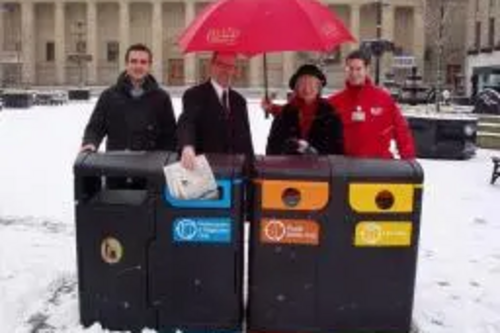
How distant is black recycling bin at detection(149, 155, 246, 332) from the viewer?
17.7ft

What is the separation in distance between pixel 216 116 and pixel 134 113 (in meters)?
0.65

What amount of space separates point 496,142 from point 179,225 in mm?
18212

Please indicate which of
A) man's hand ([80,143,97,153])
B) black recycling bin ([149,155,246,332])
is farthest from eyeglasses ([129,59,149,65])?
black recycling bin ([149,155,246,332])

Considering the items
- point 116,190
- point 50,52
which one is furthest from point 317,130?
point 50,52

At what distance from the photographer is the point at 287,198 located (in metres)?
5.43

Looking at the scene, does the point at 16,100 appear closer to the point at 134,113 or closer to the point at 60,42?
the point at 134,113

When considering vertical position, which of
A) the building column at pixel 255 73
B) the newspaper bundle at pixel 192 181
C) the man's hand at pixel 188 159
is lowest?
the newspaper bundle at pixel 192 181

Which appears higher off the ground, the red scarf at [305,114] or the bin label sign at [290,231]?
the red scarf at [305,114]

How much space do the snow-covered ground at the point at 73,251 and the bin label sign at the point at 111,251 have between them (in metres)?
0.49

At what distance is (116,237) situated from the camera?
18.2 feet

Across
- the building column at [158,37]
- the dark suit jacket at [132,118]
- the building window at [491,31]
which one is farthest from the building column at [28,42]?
the dark suit jacket at [132,118]

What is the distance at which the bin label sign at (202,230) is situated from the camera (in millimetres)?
5430

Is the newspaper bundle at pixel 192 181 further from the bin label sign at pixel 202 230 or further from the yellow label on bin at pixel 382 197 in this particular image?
the yellow label on bin at pixel 382 197

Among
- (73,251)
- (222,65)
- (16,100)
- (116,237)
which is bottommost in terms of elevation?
(73,251)
